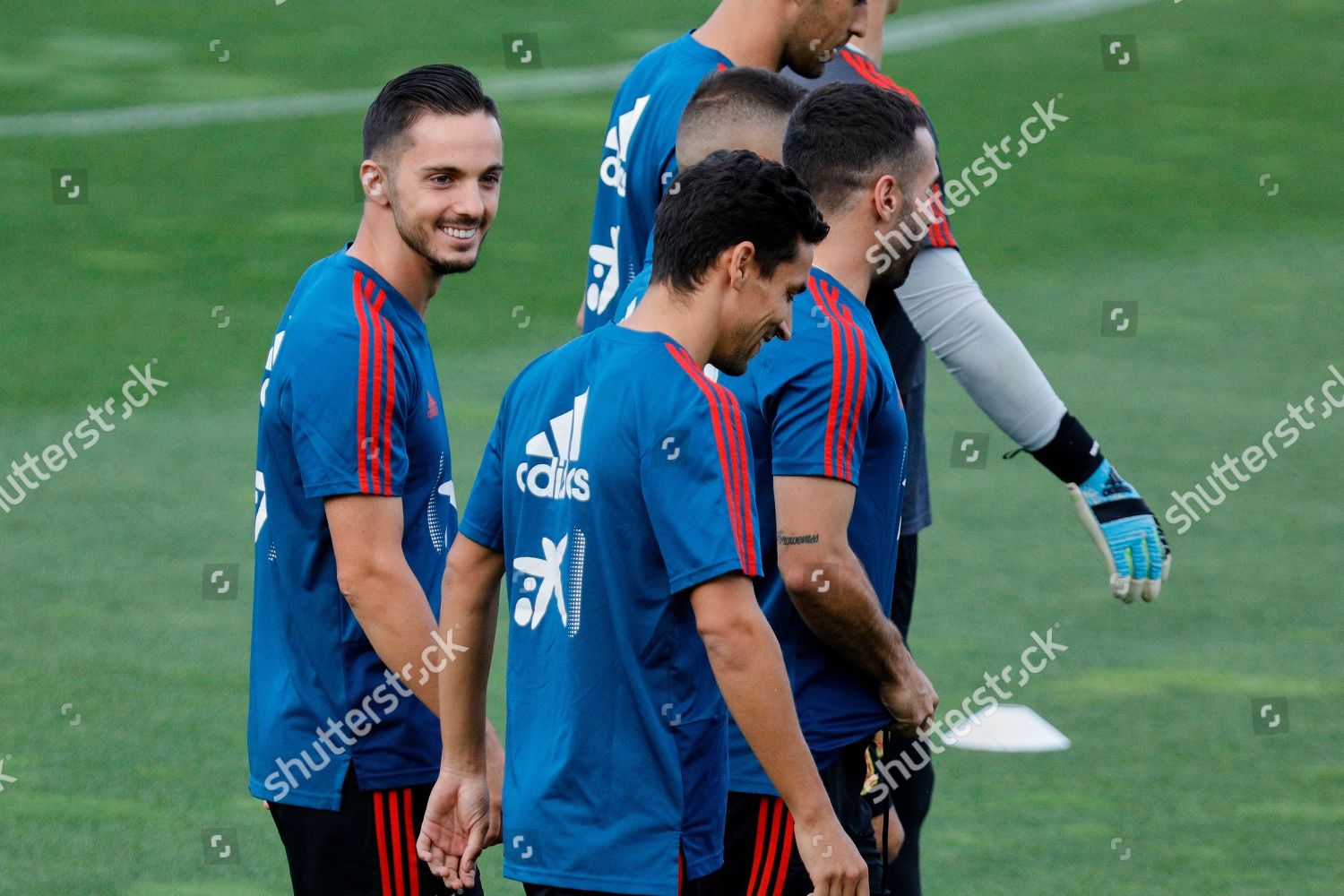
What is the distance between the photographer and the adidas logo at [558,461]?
324cm

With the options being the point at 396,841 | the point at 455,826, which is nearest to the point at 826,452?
the point at 455,826

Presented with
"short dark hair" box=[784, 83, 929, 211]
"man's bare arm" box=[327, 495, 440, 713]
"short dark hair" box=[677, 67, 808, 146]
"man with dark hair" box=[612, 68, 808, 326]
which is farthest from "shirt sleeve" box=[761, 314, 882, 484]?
"man's bare arm" box=[327, 495, 440, 713]

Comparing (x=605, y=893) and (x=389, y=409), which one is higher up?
(x=389, y=409)

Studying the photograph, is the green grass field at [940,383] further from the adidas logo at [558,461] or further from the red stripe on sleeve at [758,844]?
the adidas logo at [558,461]

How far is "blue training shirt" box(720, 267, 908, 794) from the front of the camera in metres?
3.69

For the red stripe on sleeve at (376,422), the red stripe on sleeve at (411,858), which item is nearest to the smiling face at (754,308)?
the red stripe on sleeve at (376,422)

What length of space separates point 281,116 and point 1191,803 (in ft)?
34.1

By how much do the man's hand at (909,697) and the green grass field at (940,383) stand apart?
175 centimetres

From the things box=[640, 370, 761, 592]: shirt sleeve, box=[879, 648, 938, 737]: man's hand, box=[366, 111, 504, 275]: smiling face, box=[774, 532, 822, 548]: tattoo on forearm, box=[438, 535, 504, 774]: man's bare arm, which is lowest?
box=[879, 648, 938, 737]: man's hand

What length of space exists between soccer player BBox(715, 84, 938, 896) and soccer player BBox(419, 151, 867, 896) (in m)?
0.38

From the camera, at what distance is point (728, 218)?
327cm

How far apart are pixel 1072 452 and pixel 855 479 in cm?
119

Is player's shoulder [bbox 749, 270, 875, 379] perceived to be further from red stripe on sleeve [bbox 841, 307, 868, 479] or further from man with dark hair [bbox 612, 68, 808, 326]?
man with dark hair [bbox 612, 68, 808, 326]

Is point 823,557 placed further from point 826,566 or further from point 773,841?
point 773,841
